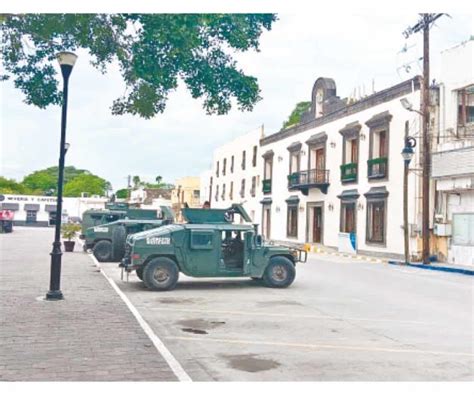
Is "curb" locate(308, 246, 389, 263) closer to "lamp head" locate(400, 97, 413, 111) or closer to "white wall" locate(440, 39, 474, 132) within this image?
"white wall" locate(440, 39, 474, 132)

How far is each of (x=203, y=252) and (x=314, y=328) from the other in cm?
402

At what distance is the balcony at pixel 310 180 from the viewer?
94.1ft

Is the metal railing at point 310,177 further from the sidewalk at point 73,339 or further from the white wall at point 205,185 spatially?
the white wall at point 205,185

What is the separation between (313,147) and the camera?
3055 centimetres

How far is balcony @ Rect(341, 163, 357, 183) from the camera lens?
26.0 m

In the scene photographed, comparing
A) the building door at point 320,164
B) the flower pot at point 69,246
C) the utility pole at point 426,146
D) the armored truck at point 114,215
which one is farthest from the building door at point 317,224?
the flower pot at point 69,246

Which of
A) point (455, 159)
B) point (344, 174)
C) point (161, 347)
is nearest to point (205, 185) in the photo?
point (344, 174)

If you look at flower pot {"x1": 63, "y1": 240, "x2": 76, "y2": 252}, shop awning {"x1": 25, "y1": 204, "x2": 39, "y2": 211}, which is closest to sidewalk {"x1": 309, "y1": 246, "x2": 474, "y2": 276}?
flower pot {"x1": 63, "y1": 240, "x2": 76, "y2": 252}

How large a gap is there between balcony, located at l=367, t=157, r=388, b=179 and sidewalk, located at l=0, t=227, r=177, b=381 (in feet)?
50.1

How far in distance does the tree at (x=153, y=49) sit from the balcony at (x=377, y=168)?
57.6 ft

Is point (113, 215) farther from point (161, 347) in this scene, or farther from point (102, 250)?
point (161, 347)

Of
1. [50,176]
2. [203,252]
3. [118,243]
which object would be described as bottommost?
[118,243]

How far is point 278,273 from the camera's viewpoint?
12.4m
